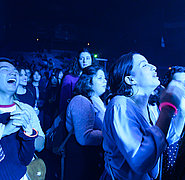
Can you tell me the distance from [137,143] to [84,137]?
2.83ft

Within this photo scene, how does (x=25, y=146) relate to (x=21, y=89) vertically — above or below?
below

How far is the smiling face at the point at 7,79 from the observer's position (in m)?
1.37

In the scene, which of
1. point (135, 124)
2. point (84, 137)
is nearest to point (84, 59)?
point (84, 137)

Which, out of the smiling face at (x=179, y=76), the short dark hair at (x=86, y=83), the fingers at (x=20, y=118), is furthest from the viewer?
the smiling face at (x=179, y=76)

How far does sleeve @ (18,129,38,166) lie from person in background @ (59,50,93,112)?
1.54 meters

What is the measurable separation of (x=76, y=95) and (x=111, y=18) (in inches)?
334

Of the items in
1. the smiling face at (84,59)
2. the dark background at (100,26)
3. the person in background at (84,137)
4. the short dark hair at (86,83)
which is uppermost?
the dark background at (100,26)

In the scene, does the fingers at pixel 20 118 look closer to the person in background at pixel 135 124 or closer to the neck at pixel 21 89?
the person in background at pixel 135 124

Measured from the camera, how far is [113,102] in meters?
1.11

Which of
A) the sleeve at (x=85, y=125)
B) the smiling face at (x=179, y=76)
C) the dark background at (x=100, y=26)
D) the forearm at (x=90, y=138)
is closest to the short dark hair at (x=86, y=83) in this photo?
the sleeve at (x=85, y=125)

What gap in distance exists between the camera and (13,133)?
1.36 m

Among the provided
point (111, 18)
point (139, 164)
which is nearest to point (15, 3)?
point (111, 18)

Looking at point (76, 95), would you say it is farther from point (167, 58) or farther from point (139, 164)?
point (167, 58)

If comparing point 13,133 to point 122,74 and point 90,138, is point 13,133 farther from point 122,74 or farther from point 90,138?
point 122,74
